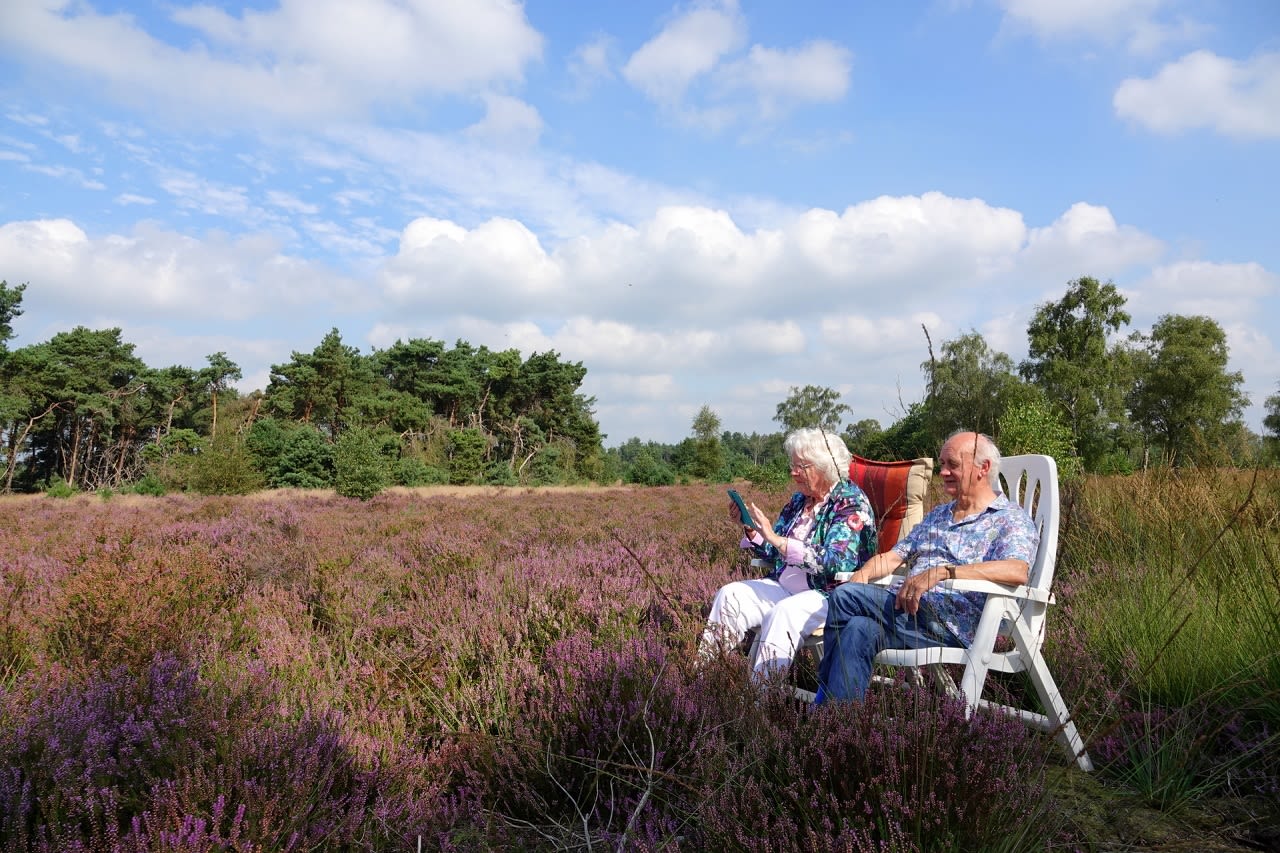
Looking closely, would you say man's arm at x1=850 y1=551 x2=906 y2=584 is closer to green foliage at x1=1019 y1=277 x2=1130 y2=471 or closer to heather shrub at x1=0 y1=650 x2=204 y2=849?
heather shrub at x1=0 y1=650 x2=204 y2=849

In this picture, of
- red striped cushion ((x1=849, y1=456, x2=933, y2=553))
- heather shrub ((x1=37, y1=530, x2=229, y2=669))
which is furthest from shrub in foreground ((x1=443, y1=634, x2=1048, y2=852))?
red striped cushion ((x1=849, y1=456, x2=933, y2=553))

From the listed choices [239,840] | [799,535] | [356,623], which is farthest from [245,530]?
[239,840]

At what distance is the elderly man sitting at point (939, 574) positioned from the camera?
261 centimetres

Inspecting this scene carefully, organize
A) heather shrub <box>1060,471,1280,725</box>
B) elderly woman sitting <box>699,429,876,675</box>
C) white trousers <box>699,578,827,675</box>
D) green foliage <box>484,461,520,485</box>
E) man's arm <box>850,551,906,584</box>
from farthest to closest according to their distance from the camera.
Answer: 1. green foliage <box>484,461,520,485</box>
2. man's arm <box>850,551,906,584</box>
3. elderly woman sitting <box>699,429,876,675</box>
4. white trousers <box>699,578,827,675</box>
5. heather shrub <box>1060,471,1280,725</box>

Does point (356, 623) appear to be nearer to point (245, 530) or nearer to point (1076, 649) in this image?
point (1076, 649)

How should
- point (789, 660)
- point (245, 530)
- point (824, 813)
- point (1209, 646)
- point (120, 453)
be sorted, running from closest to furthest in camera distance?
point (824, 813), point (1209, 646), point (789, 660), point (245, 530), point (120, 453)

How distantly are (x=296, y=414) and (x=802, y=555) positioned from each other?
43.5 meters

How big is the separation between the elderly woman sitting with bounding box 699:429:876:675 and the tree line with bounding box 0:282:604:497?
23469 millimetres

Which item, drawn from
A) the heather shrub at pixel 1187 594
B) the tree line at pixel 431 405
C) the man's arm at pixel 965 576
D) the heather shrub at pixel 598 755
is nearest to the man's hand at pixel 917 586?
the man's arm at pixel 965 576

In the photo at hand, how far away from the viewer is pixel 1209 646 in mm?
2637

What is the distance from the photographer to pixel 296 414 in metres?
41.8

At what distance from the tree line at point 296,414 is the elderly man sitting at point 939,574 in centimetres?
2421

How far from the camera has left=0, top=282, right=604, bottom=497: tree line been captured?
32656mm

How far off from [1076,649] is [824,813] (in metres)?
1.96
